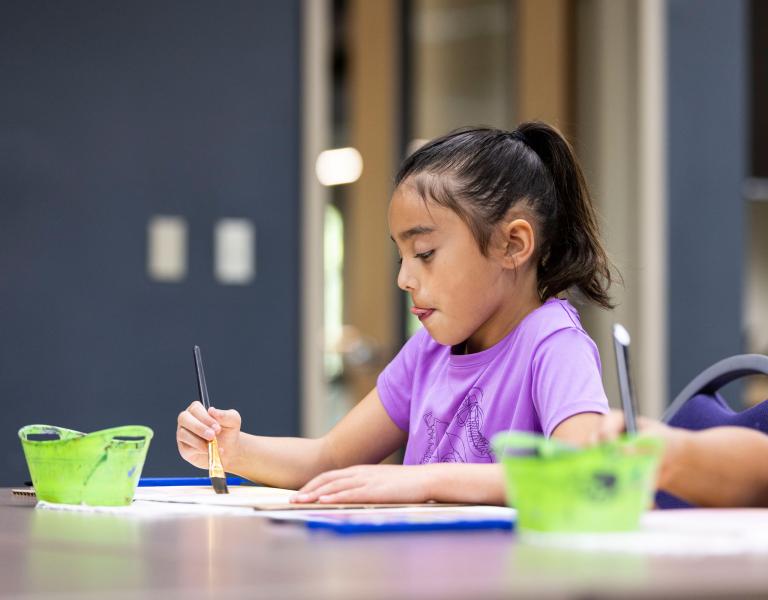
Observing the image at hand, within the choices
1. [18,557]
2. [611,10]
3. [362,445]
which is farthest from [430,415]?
[611,10]

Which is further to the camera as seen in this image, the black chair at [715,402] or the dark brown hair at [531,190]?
the dark brown hair at [531,190]

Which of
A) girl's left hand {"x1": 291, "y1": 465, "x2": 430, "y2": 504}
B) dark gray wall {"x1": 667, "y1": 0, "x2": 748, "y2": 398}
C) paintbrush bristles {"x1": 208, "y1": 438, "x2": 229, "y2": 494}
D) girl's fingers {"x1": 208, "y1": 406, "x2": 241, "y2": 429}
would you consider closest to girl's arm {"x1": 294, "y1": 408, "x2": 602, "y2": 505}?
girl's left hand {"x1": 291, "y1": 465, "x2": 430, "y2": 504}

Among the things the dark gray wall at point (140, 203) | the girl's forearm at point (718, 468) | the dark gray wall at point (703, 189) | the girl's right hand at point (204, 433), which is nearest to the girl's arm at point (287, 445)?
the girl's right hand at point (204, 433)

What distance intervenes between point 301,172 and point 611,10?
4.28ft

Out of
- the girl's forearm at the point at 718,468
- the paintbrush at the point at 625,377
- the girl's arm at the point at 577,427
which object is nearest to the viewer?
the paintbrush at the point at 625,377

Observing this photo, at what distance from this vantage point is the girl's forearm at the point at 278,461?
5.09 ft

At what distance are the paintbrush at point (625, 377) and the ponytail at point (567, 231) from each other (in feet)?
2.37

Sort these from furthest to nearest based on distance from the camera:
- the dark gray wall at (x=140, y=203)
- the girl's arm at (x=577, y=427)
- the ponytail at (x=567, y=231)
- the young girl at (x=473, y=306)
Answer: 1. the dark gray wall at (x=140, y=203)
2. the ponytail at (x=567, y=231)
3. the young girl at (x=473, y=306)
4. the girl's arm at (x=577, y=427)

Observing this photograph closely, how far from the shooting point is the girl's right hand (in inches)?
56.8

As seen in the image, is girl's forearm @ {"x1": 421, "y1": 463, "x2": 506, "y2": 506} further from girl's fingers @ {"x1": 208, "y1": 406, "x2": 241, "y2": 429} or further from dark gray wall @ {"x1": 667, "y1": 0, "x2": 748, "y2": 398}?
dark gray wall @ {"x1": 667, "y1": 0, "x2": 748, "y2": 398}

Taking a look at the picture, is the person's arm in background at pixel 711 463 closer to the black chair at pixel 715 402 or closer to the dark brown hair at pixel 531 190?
the black chair at pixel 715 402

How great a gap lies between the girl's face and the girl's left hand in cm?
43

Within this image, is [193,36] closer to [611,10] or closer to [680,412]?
[611,10]

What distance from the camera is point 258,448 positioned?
157cm
